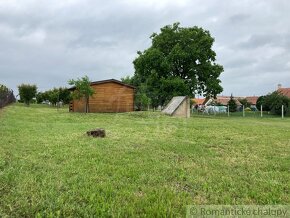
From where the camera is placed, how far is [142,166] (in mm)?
5016

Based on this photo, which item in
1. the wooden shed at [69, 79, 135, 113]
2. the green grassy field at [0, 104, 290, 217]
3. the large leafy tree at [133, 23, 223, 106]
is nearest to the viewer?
the green grassy field at [0, 104, 290, 217]

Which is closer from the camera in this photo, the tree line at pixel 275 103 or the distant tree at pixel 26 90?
the tree line at pixel 275 103

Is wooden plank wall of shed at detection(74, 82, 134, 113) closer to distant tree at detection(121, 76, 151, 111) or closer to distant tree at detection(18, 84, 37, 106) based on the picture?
distant tree at detection(121, 76, 151, 111)

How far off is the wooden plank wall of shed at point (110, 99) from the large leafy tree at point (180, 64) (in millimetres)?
4598

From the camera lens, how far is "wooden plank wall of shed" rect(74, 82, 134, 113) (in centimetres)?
2836

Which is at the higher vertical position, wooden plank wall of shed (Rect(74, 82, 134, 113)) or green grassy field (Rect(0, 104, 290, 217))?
wooden plank wall of shed (Rect(74, 82, 134, 113))

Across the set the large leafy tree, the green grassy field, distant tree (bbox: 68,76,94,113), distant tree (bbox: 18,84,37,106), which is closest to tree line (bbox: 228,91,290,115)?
the large leafy tree

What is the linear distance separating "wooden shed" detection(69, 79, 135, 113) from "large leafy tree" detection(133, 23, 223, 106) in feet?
14.8

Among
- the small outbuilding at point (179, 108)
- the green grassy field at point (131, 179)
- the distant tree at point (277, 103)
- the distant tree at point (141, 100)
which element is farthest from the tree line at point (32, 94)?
the green grassy field at point (131, 179)

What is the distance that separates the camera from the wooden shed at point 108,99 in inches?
1115

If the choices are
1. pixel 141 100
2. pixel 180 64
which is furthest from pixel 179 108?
pixel 180 64

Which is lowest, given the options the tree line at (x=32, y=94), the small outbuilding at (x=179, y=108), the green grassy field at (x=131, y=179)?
the green grassy field at (x=131, y=179)

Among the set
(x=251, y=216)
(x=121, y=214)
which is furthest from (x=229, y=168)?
(x=121, y=214)

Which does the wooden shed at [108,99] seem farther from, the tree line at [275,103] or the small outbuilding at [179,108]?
the tree line at [275,103]
